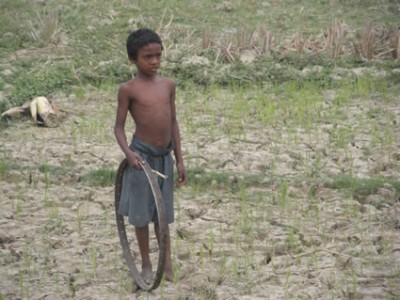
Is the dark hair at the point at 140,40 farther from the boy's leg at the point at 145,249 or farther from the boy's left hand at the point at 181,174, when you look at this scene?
the boy's leg at the point at 145,249

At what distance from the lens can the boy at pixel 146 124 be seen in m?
3.76

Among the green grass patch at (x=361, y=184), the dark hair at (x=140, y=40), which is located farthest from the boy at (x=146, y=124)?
the green grass patch at (x=361, y=184)

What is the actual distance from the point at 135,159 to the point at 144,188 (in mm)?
175

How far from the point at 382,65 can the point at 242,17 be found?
2.50 meters

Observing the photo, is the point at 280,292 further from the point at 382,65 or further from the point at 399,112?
the point at 382,65

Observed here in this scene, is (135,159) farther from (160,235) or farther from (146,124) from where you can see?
(160,235)

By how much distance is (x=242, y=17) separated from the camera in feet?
31.7

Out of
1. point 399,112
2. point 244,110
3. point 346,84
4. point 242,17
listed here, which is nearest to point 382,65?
point 346,84

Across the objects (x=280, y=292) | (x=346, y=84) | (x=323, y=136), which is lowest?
(x=280, y=292)

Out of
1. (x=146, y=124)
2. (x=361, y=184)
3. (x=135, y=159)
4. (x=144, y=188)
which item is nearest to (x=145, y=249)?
(x=144, y=188)

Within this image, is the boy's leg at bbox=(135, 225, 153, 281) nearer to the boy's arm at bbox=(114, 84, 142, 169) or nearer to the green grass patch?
the boy's arm at bbox=(114, 84, 142, 169)

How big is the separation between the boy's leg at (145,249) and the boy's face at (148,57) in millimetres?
736

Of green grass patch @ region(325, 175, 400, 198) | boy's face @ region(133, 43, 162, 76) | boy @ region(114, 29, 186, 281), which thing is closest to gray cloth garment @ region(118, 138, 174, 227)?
boy @ region(114, 29, 186, 281)

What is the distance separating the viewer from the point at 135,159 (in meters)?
3.70
